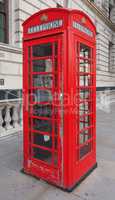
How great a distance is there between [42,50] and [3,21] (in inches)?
177

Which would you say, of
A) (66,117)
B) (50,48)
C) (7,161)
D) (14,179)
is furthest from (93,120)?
(7,161)

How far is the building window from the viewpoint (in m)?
6.48

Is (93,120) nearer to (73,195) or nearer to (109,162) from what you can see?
(109,162)

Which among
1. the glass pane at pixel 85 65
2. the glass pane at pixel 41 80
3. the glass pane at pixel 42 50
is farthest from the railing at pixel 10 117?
the glass pane at pixel 85 65

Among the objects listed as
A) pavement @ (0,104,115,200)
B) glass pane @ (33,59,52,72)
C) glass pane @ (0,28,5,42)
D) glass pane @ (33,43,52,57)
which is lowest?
pavement @ (0,104,115,200)

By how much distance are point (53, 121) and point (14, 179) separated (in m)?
1.20

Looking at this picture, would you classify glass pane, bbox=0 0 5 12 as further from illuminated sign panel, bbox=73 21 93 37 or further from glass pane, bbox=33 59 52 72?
illuminated sign panel, bbox=73 21 93 37

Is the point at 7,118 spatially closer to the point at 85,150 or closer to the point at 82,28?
the point at 85,150

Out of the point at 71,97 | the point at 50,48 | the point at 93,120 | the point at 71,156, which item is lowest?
the point at 71,156

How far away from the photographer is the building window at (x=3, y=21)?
6477 mm

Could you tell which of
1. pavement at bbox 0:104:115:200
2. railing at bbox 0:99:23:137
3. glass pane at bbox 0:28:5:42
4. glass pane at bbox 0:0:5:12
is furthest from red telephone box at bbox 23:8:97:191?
glass pane at bbox 0:0:5:12

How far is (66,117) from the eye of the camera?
104 inches

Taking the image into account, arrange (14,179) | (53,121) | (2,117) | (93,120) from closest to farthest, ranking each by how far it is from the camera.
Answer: (53,121), (14,179), (93,120), (2,117)

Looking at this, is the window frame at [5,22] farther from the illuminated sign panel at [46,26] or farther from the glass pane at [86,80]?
the glass pane at [86,80]
